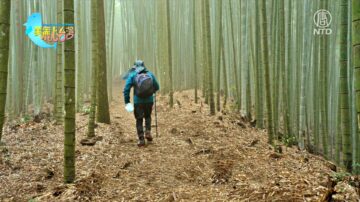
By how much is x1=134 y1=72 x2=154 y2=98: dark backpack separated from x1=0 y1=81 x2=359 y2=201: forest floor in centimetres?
75

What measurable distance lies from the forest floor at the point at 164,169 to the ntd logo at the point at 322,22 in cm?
214

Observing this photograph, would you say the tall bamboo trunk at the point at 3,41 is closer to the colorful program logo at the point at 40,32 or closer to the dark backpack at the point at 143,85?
the dark backpack at the point at 143,85

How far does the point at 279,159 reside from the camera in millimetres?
3797

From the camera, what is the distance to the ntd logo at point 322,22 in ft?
17.6

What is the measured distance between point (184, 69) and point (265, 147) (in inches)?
267

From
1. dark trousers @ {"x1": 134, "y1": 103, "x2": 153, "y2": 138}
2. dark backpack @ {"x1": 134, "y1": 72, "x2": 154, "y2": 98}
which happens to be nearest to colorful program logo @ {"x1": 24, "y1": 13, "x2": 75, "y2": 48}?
dark backpack @ {"x1": 134, "y1": 72, "x2": 154, "y2": 98}

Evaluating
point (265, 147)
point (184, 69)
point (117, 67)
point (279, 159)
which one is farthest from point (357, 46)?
point (117, 67)

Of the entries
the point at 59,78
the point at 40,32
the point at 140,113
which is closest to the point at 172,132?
the point at 140,113

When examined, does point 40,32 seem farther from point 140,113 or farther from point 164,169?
point 164,169

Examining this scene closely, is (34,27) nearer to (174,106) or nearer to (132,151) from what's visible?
(174,106)

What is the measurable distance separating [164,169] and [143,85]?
1278mm

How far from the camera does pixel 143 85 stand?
4203 millimetres

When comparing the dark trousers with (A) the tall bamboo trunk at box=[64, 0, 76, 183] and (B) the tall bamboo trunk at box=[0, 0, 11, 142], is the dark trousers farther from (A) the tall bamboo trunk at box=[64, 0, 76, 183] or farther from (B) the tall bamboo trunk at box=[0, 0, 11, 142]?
(B) the tall bamboo trunk at box=[0, 0, 11, 142]

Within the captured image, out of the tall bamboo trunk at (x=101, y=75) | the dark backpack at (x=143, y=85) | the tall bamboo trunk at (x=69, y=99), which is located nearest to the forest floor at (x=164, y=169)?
the tall bamboo trunk at (x=69, y=99)
